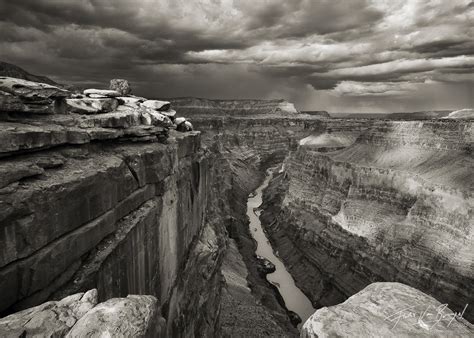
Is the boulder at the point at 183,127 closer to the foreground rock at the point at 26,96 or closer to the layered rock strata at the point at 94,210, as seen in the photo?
the layered rock strata at the point at 94,210

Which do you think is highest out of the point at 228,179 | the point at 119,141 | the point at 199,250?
the point at 119,141

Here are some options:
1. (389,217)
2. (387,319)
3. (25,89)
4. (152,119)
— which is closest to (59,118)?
(25,89)

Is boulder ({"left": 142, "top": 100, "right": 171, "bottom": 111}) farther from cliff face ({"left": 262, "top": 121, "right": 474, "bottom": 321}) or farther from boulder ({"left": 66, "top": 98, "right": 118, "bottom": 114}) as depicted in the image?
cliff face ({"left": 262, "top": 121, "right": 474, "bottom": 321})

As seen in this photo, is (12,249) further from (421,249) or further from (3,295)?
(421,249)

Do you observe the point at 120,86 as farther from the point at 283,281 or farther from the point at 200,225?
the point at 283,281

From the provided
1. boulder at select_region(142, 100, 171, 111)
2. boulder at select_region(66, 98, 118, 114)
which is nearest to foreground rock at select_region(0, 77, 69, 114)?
boulder at select_region(66, 98, 118, 114)

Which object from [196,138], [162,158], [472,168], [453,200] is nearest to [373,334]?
[162,158]
